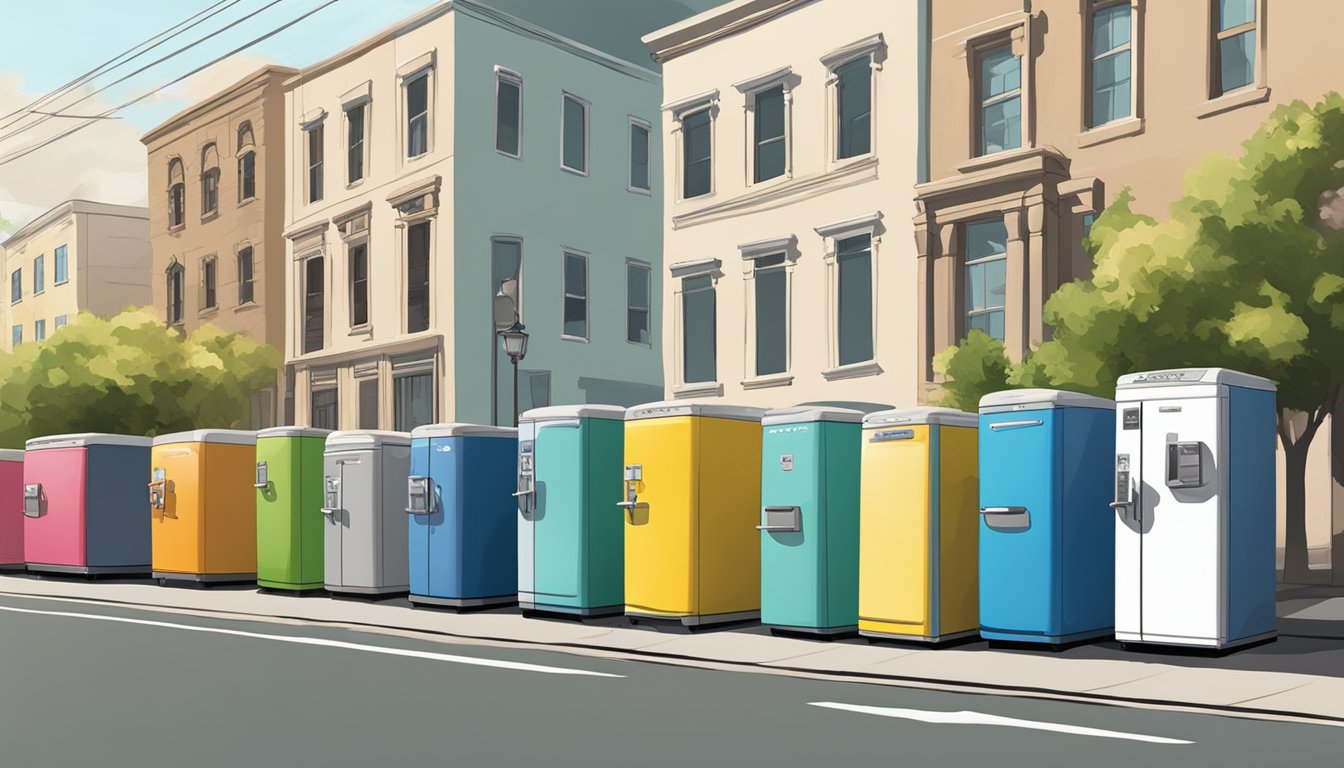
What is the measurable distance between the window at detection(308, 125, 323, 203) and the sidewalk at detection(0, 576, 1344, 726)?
20.8 metres

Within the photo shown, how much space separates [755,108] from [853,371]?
A: 573cm

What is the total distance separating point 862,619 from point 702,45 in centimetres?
1785

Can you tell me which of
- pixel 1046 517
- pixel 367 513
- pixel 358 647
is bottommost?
pixel 358 647

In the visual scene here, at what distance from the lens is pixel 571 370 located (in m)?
33.5

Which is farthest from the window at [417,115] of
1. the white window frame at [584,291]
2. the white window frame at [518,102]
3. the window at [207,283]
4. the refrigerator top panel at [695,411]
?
the refrigerator top panel at [695,411]

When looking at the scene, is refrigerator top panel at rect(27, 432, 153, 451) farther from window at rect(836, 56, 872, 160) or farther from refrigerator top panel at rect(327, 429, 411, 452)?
window at rect(836, 56, 872, 160)

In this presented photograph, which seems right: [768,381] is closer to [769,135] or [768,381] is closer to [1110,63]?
[769,135]

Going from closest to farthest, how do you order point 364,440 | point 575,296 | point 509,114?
point 364,440
point 509,114
point 575,296

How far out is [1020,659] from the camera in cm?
1195

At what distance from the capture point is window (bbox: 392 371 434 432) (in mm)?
32438

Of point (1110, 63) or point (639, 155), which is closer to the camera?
point (1110, 63)

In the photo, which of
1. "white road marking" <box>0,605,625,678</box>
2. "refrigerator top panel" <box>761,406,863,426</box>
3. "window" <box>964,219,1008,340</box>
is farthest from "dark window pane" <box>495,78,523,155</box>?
"refrigerator top panel" <box>761,406,863,426</box>

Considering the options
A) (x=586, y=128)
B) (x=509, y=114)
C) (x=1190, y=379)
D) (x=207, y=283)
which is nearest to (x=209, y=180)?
(x=207, y=283)

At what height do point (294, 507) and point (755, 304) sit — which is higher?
point (755, 304)
